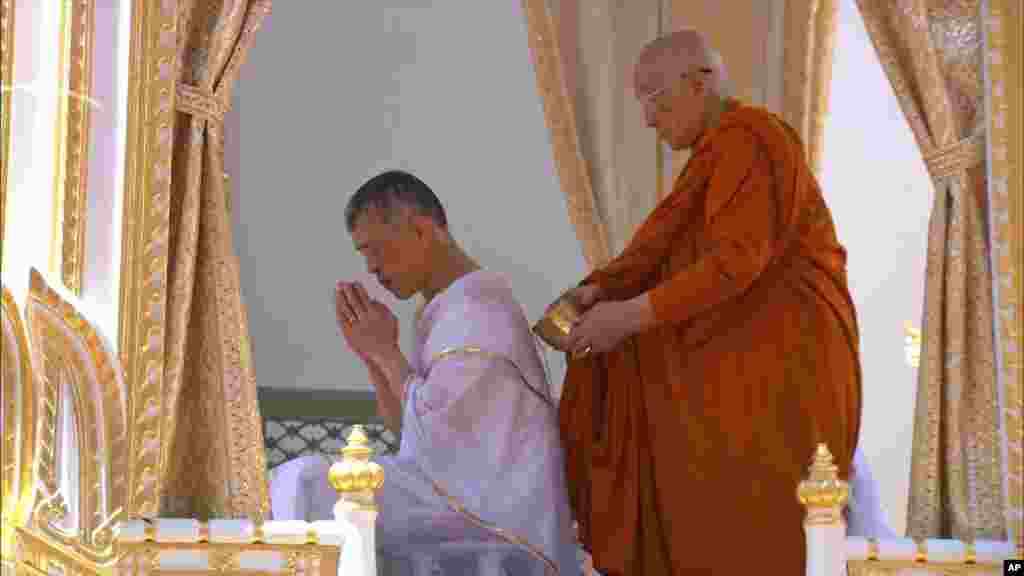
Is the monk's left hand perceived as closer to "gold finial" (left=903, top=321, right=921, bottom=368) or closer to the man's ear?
the man's ear

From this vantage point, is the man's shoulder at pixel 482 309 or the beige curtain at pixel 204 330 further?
the man's shoulder at pixel 482 309

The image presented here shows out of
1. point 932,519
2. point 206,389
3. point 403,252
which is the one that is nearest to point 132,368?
point 206,389

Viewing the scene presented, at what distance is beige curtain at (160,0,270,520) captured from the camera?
20.9 feet

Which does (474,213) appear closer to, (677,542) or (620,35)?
(620,35)

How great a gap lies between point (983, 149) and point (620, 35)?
1585 mm

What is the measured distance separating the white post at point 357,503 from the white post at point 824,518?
112 cm

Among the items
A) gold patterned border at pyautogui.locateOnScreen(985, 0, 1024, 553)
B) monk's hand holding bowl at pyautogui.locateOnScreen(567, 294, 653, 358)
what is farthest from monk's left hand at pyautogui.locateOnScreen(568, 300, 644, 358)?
gold patterned border at pyautogui.locateOnScreen(985, 0, 1024, 553)

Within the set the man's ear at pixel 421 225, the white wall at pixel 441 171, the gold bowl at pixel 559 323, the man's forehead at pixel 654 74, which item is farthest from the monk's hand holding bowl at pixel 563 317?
the white wall at pixel 441 171

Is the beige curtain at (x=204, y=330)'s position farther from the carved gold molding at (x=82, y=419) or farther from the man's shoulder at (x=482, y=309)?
the man's shoulder at (x=482, y=309)

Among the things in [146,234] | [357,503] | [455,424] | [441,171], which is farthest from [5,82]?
[441,171]

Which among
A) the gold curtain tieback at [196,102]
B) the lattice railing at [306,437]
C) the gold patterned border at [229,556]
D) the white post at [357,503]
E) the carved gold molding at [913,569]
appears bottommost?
the carved gold molding at [913,569]

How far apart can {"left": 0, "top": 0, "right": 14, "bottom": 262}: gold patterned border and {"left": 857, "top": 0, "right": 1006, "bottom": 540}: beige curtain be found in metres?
2.98

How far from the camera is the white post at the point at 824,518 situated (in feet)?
20.4

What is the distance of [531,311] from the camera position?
877cm
